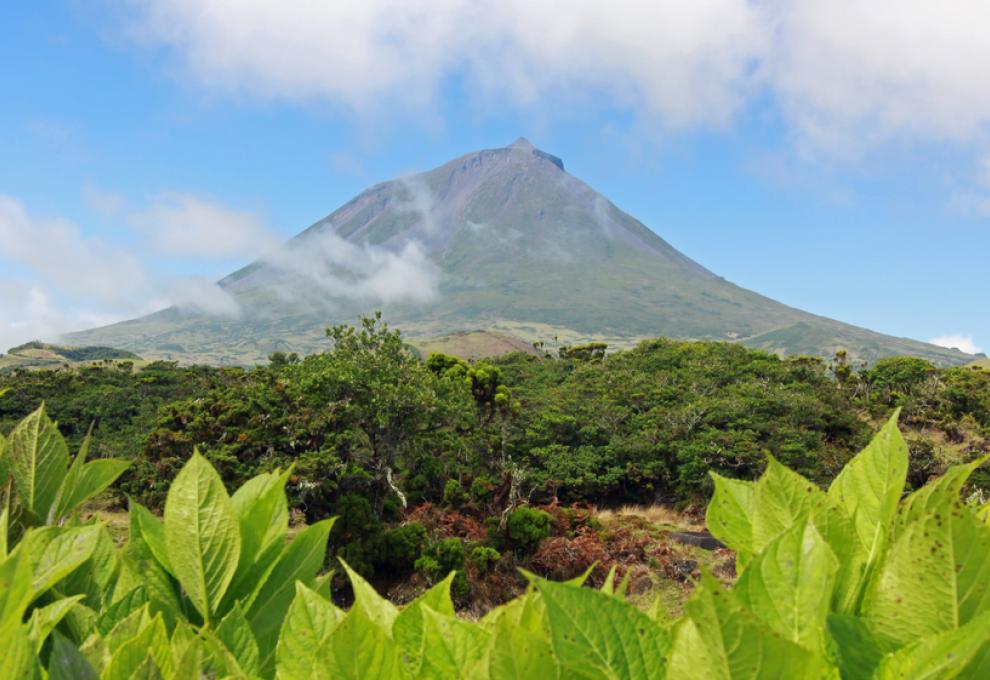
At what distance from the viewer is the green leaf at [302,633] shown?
2.36ft

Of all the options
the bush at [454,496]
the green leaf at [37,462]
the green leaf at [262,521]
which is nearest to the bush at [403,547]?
the bush at [454,496]

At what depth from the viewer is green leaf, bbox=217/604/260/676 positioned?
862mm

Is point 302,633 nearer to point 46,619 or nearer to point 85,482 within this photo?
point 46,619

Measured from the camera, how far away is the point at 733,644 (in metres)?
0.49

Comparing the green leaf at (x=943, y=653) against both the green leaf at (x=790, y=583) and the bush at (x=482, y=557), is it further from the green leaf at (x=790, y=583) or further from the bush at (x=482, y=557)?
the bush at (x=482, y=557)

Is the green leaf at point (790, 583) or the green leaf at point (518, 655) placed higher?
the green leaf at point (790, 583)

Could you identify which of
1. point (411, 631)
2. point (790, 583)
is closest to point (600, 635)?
point (790, 583)

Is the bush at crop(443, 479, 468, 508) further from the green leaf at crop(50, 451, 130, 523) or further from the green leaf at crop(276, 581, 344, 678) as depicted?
the green leaf at crop(276, 581, 344, 678)

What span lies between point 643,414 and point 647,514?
4.55 m

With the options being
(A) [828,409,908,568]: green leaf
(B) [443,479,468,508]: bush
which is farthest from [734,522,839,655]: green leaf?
(B) [443,479,468,508]: bush

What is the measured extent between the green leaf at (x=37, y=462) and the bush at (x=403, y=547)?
11746mm

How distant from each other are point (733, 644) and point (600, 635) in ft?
0.48

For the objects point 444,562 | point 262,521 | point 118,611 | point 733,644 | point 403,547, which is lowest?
point 444,562

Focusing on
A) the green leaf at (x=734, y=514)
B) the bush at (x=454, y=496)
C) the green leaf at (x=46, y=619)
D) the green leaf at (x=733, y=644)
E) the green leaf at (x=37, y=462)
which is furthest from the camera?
the bush at (x=454, y=496)
